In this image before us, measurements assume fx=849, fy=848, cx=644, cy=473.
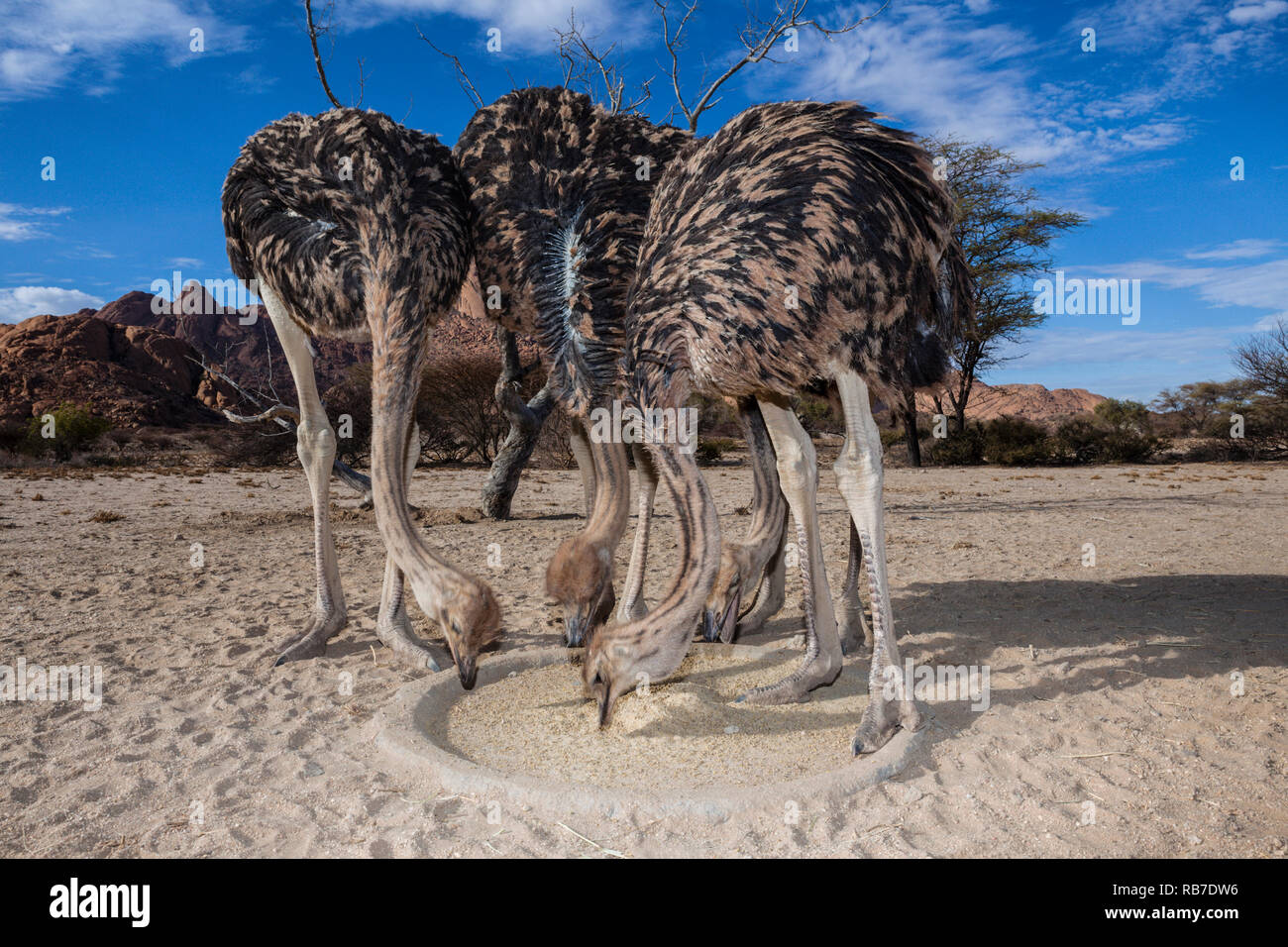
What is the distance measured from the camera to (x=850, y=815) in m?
3.26

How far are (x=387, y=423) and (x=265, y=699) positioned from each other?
169cm

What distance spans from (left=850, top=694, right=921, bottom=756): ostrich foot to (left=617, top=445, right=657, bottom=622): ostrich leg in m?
1.73

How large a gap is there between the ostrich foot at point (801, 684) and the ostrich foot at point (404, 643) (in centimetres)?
194

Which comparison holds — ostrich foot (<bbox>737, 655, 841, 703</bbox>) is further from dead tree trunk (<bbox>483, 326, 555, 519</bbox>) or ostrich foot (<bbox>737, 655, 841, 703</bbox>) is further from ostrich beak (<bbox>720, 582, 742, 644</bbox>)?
dead tree trunk (<bbox>483, 326, 555, 519</bbox>)

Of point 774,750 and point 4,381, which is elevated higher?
point 4,381

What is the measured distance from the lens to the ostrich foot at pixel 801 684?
4.41m

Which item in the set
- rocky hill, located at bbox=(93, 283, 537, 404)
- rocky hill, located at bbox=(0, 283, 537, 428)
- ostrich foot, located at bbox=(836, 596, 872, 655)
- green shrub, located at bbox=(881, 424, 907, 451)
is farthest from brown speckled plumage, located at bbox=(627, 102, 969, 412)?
rocky hill, located at bbox=(93, 283, 537, 404)

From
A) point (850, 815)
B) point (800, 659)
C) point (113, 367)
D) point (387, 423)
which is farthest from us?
point (113, 367)

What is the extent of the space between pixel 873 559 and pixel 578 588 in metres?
1.47

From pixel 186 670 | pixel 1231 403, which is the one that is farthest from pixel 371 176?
pixel 1231 403

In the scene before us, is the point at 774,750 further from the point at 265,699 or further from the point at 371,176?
the point at 371,176

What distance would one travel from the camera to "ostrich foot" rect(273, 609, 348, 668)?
5296 millimetres

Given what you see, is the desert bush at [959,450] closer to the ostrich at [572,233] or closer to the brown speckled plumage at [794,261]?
the ostrich at [572,233]
